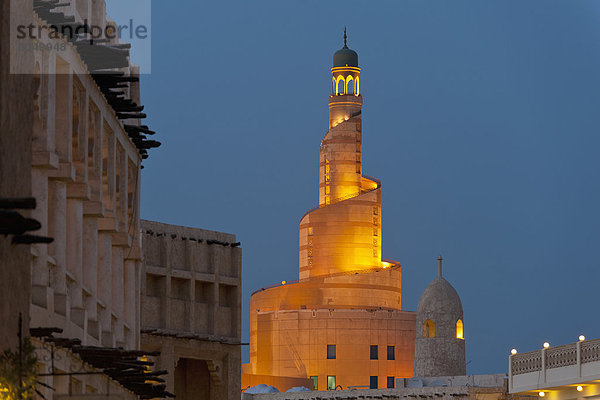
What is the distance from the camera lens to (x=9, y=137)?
12883mm

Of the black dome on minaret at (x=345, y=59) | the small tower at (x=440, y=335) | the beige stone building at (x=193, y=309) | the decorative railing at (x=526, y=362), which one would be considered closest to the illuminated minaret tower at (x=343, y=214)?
the black dome on minaret at (x=345, y=59)

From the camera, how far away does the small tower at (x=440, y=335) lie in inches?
3029

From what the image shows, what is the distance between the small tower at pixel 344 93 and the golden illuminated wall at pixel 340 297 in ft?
0.30

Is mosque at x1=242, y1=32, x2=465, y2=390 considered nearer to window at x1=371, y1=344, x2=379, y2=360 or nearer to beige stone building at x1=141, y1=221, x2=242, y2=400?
window at x1=371, y1=344, x2=379, y2=360

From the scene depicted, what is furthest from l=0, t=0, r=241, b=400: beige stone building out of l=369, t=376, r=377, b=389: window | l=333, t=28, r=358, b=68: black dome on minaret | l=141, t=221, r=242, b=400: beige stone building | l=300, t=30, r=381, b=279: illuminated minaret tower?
l=333, t=28, r=358, b=68: black dome on minaret

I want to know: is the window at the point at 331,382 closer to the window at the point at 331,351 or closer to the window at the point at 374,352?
the window at the point at 331,351

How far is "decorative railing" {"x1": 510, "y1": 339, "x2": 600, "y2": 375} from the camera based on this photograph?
46969 mm

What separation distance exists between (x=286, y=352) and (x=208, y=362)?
167 ft

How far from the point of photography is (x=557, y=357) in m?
49.1

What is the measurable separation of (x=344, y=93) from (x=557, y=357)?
5665cm

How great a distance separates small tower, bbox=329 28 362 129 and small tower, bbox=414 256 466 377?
25788 mm

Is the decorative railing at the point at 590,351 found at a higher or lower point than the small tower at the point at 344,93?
lower

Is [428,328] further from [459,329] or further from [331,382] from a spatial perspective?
[331,382]

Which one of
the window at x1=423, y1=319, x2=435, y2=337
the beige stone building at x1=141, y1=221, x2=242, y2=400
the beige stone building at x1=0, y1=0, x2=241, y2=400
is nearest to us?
the beige stone building at x1=0, y1=0, x2=241, y2=400
